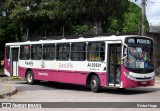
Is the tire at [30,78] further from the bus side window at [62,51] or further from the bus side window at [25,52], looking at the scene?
the bus side window at [62,51]

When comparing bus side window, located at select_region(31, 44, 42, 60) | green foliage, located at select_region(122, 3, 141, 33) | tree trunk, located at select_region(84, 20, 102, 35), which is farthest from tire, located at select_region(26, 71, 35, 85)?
green foliage, located at select_region(122, 3, 141, 33)

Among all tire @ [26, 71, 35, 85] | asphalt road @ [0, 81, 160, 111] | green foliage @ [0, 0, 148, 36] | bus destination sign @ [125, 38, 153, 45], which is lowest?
A: asphalt road @ [0, 81, 160, 111]

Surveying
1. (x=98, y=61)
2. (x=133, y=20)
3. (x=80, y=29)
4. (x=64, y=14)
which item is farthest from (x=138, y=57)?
(x=133, y=20)

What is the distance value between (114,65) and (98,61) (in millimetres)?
964

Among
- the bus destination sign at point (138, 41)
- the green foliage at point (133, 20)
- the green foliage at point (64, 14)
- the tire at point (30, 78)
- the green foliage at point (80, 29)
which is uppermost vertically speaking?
the green foliage at point (133, 20)

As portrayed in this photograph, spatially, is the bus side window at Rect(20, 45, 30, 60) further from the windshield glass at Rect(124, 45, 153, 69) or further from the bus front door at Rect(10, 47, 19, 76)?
the windshield glass at Rect(124, 45, 153, 69)

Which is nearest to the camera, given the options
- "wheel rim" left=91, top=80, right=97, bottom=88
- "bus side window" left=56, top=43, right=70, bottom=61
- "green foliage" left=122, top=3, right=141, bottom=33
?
"wheel rim" left=91, top=80, right=97, bottom=88

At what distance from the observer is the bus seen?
58.1ft

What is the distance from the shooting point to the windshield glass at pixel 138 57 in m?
17.7

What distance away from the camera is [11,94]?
1775cm

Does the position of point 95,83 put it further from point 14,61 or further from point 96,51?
point 14,61

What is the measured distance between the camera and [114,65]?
1811cm

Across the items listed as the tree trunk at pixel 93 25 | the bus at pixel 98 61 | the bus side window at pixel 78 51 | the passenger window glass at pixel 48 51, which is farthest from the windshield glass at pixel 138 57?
the tree trunk at pixel 93 25

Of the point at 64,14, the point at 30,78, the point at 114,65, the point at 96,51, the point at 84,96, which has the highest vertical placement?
the point at 64,14
